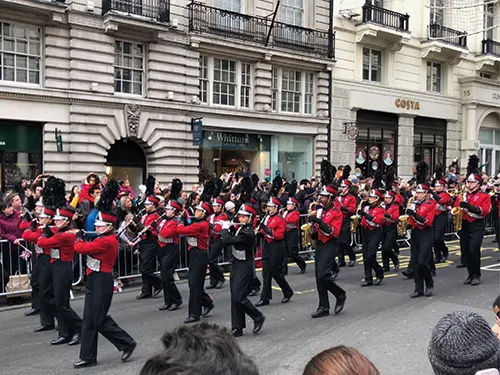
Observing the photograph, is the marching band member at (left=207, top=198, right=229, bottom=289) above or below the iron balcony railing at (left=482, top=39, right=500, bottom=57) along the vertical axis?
below

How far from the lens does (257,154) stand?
2220 cm

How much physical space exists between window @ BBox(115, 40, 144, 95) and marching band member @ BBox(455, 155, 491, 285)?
12211 millimetres

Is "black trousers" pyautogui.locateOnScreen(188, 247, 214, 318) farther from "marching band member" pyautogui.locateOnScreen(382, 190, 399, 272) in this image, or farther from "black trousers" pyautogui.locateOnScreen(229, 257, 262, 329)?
"marching band member" pyautogui.locateOnScreen(382, 190, 399, 272)

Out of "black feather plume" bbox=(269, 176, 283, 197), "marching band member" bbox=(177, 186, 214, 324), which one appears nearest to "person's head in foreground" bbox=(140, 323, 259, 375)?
"marching band member" bbox=(177, 186, 214, 324)

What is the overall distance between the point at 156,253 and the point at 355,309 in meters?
3.89

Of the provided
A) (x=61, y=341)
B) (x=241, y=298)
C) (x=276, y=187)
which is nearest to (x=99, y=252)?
(x=61, y=341)

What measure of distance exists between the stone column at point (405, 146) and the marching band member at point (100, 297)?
22.1m

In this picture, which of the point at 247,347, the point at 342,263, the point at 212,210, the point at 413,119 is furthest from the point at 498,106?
the point at 247,347

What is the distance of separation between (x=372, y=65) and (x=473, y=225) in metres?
16.1

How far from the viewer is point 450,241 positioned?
1772cm

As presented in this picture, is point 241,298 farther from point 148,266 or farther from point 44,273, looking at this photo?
point 148,266

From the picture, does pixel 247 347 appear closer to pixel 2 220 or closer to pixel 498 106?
pixel 2 220

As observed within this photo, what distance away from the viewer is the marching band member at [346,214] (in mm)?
12451

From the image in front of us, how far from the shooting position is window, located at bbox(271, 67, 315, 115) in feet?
74.0
